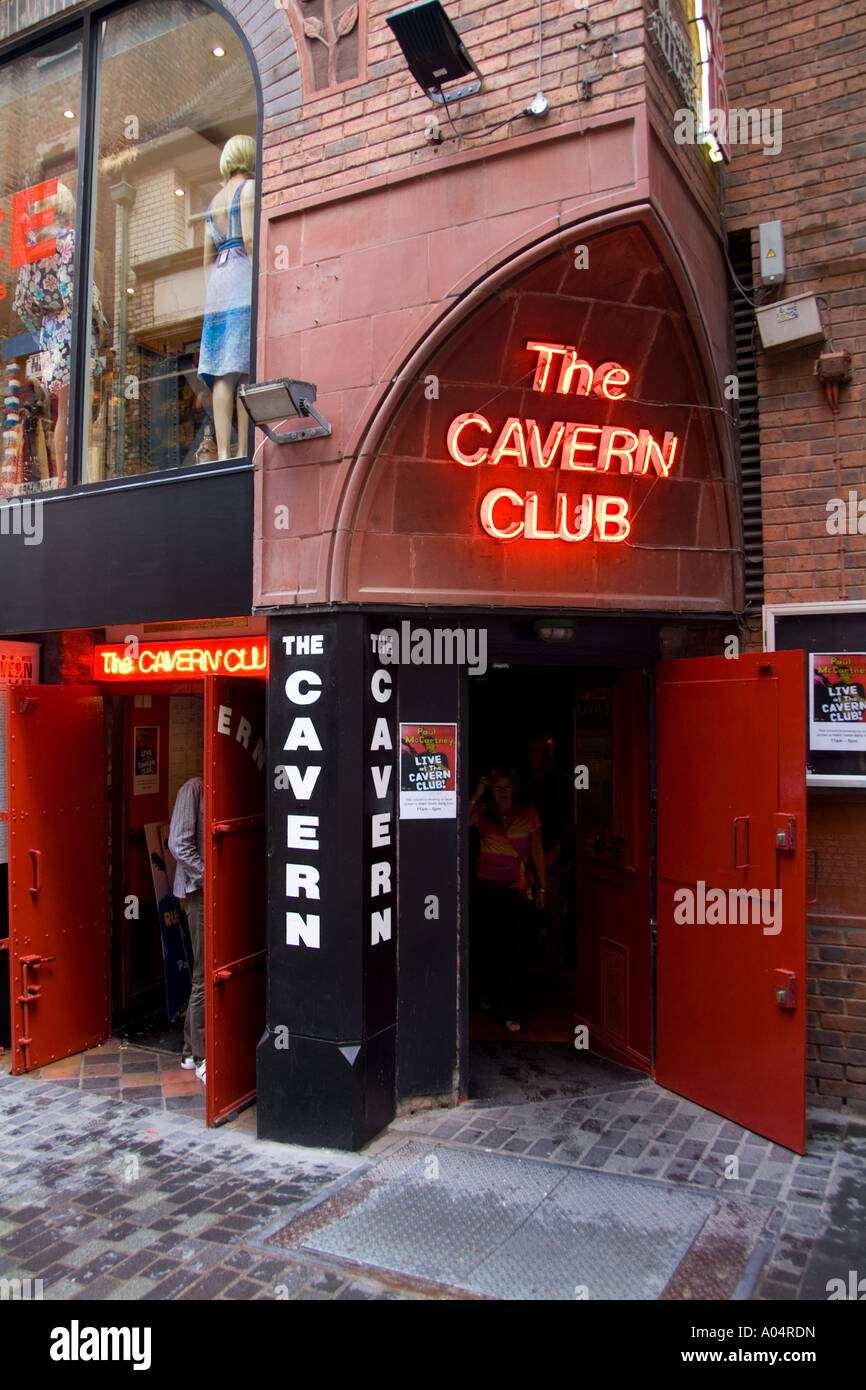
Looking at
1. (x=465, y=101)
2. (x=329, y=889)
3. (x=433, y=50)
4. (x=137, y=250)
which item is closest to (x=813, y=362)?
(x=465, y=101)

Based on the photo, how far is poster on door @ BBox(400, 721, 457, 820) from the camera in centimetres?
556

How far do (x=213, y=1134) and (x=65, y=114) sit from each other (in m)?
7.85

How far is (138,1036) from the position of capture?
7.25 metres

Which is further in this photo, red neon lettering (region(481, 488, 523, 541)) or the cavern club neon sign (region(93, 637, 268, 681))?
the cavern club neon sign (region(93, 637, 268, 681))

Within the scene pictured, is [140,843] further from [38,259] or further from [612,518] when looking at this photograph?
[38,259]

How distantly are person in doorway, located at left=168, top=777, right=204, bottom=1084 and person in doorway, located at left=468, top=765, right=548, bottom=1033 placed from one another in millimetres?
2136

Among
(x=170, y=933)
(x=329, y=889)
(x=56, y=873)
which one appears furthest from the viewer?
(x=170, y=933)

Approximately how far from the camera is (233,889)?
18.6 feet

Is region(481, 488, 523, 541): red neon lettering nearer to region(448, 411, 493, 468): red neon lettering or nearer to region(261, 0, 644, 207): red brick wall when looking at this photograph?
region(448, 411, 493, 468): red neon lettering

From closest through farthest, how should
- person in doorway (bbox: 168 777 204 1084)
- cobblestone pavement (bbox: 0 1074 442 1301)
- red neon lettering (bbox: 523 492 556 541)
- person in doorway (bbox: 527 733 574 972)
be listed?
cobblestone pavement (bbox: 0 1074 442 1301), red neon lettering (bbox: 523 492 556 541), person in doorway (bbox: 168 777 204 1084), person in doorway (bbox: 527 733 574 972)

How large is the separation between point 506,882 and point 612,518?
2.90m

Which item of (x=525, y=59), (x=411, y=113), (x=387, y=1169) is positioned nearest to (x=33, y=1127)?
(x=387, y=1169)

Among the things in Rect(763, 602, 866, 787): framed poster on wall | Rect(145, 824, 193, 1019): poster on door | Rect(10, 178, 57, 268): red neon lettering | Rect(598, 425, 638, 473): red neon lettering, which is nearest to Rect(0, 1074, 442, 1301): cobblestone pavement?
Rect(145, 824, 193, 1019): poster on door

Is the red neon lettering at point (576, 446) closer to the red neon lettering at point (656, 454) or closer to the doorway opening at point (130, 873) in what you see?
the red neon lettering at point (656, 454)
